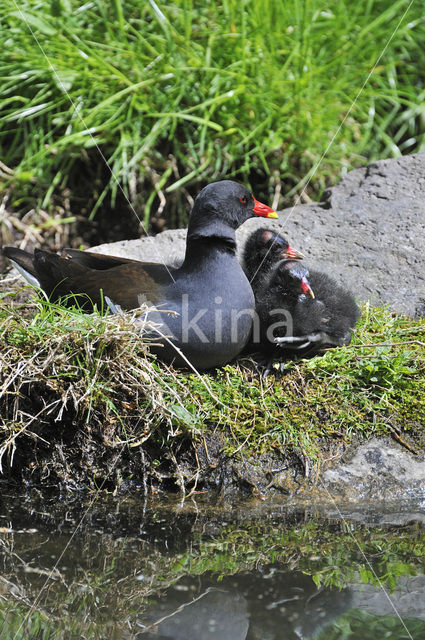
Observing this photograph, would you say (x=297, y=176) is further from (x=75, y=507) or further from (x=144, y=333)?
(x=75, y=507)

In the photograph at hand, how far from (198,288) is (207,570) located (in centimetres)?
143

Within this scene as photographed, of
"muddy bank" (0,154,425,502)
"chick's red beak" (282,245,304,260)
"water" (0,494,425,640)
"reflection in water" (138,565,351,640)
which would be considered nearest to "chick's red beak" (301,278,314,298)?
"chick's red beak" (282,245,304,260)

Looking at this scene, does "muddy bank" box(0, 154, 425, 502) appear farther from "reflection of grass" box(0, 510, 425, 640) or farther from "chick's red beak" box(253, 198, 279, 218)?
"chick's red beak" box(253, 198, 279, 218)

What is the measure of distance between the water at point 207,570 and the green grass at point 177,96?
2890 millimetres

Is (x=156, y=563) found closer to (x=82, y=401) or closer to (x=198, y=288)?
(x=82, y=401)

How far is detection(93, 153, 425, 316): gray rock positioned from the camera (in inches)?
180

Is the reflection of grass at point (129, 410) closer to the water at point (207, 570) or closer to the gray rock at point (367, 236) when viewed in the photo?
the water at point (207, 570)

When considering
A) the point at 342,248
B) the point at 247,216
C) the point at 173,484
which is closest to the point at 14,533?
the point at 173,484

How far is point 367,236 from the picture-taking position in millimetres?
4820

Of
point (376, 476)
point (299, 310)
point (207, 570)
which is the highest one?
point (299, 310)

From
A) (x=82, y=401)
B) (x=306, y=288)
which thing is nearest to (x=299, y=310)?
(x=306, y=288)

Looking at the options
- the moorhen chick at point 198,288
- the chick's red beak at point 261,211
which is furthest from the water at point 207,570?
the chick's red beak at point 261,211

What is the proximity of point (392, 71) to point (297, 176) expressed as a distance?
1.18m

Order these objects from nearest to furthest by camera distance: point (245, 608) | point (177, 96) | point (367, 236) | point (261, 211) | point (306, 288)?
point (245, 608)
point (306, 288)
point (261, 211)
point (367, 236)
point (177, 96)
